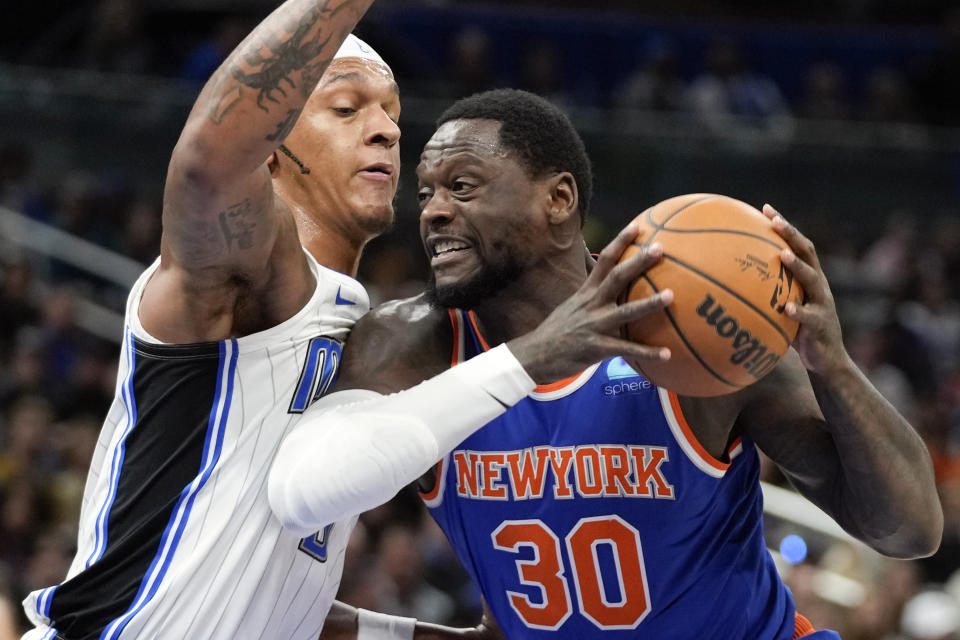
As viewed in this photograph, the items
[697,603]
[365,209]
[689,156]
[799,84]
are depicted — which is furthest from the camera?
[799,84]

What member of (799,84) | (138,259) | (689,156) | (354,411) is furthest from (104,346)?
(799,84)

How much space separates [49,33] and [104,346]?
4300 mm

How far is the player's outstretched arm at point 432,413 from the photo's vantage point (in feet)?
9.99

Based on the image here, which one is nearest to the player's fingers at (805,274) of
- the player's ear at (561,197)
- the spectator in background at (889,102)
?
the player's ear at (561,197)

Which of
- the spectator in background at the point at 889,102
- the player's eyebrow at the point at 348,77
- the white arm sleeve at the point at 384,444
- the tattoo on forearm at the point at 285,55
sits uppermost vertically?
the spectator in background at the point at 889,102

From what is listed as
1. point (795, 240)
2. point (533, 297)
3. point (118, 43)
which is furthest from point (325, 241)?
point (118, 43)

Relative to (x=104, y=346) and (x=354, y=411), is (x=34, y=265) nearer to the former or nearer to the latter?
(x=104, y=346)

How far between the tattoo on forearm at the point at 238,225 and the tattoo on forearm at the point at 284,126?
0.18 m

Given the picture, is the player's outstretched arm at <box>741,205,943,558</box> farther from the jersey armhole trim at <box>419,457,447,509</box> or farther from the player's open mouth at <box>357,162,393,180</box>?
the player's open mouth at <box>357,162,393,180</box>

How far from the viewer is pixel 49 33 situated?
40.4 feet

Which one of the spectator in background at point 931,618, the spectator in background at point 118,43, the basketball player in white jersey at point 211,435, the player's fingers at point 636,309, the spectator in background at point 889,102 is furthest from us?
the spectator in background at point 889,102

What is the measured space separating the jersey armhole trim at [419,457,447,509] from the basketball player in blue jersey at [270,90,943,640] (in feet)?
0.04

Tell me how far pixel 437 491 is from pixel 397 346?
1.66ft

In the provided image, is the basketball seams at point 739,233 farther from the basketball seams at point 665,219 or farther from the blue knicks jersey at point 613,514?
the blue knicks jersey at point 613,514
